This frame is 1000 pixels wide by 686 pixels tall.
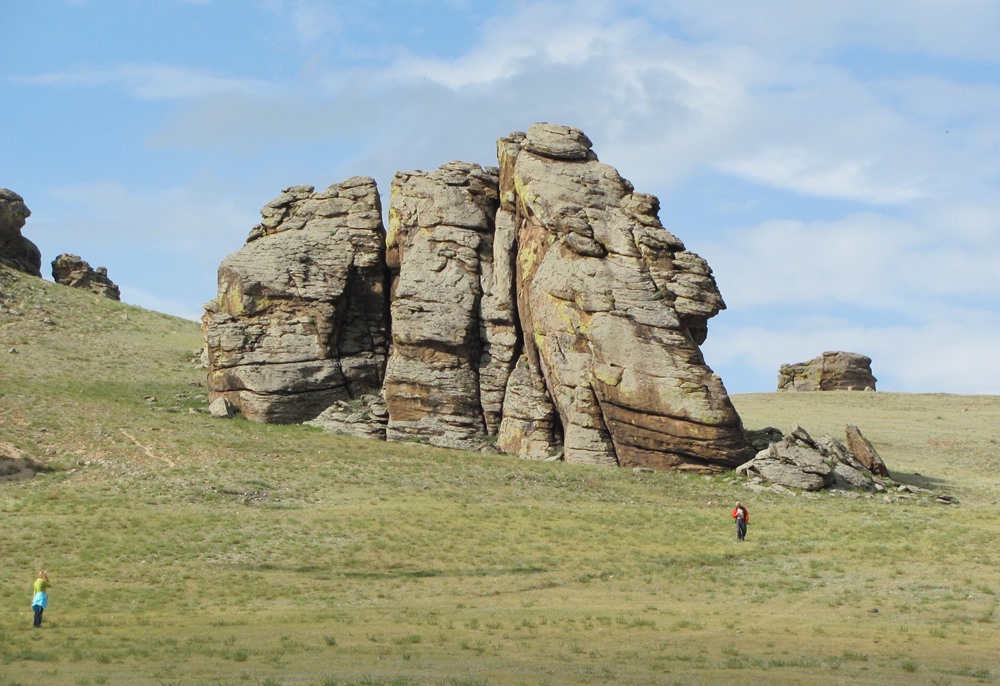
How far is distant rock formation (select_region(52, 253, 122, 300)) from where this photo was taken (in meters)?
119

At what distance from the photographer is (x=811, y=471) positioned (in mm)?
63531

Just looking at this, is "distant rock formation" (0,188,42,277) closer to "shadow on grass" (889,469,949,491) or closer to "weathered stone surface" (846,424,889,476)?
"weathered stone surface" (846,424,889,476)

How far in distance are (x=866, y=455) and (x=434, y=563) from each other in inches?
1190

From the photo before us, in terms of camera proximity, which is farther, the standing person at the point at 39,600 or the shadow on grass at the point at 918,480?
the shadow on grass at the point at 918,480

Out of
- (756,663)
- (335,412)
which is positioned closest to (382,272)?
(335,412)

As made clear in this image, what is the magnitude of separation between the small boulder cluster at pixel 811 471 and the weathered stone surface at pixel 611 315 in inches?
70.0

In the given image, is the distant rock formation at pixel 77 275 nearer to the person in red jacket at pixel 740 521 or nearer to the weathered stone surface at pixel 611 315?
the weathered stone surface at pixel 611 315

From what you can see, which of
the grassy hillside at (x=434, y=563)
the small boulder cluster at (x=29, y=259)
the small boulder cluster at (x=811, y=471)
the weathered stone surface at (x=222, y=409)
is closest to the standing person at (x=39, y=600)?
the grassy hillside at (x=434, y=563)

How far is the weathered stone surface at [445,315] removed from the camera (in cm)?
7250

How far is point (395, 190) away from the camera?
77750mm

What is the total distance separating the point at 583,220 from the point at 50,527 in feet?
108

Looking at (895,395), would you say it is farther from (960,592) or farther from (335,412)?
(960,592)

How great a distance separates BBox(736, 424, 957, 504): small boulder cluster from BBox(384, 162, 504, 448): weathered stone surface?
15.8m

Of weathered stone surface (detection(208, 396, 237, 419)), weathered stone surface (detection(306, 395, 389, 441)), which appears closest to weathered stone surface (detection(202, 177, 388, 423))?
weathered stone surface (detection(208, 396, 237, 419))
